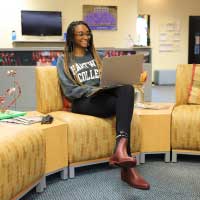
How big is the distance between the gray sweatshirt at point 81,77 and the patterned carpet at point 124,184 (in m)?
0.57

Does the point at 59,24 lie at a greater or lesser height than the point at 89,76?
greater

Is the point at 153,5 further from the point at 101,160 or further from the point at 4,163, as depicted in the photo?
the point at 4,163

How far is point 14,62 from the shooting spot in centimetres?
475

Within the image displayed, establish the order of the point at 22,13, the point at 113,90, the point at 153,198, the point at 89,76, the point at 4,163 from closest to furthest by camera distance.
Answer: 1. the point at 4,163
2. the point at 153,198
3. the point at 113,90
4. the point at 89,76
5. the point at 22,13

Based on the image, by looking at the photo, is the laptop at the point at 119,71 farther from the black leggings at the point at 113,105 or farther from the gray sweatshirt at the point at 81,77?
the gray sweatshirt at the point at 81,77

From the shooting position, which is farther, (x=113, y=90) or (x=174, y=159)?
(x=174, y=159)

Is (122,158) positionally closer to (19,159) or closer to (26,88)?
(19,159)

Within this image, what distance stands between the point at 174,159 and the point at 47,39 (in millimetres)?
5752

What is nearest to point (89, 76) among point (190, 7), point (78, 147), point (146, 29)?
point (78, 147)

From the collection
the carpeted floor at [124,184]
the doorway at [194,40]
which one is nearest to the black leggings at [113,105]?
the carpeted floor at [124,184]

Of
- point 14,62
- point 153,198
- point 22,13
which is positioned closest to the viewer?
point 153,198

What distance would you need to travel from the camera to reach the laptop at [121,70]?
2.17m

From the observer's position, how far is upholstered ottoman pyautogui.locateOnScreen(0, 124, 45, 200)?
159 centimetres

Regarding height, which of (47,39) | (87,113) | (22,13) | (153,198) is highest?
(22,13)
